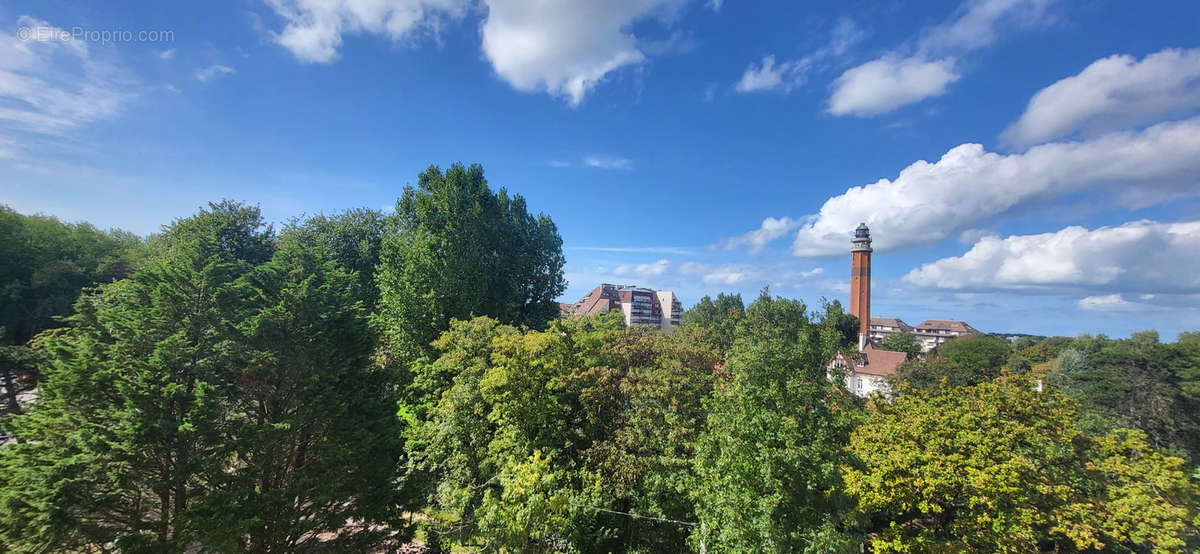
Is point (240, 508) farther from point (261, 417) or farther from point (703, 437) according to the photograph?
point (703, 437)

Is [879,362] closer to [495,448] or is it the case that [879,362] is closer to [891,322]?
[495,448]

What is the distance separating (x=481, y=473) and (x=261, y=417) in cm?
560

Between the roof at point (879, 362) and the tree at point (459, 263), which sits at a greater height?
the tree at point (459, 263)

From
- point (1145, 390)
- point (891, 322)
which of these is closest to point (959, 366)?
point (1145, 390)

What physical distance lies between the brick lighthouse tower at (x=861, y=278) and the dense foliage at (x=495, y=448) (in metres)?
59.7

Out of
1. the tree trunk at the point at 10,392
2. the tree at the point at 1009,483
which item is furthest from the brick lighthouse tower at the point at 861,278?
the tree trunk at the point at 10,392

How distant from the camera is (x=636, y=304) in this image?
82562 mm

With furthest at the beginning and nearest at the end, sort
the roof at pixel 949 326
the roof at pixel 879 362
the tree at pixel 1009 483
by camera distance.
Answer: the roof at pixel 949 326 < the roof at pixel 879 362 < the tree at pixel 1009 483

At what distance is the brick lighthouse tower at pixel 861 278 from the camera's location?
224 feet

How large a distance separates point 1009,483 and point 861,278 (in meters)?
67.0

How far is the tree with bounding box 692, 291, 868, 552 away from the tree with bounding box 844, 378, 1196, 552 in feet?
5.14

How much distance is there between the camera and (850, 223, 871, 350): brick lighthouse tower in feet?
224

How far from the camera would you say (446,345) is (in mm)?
14648

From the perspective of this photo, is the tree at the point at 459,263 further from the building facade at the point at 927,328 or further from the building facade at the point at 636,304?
the building facade at the point at 927,328
